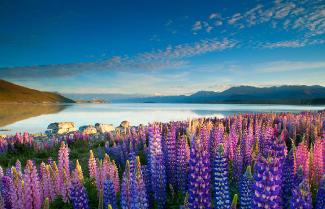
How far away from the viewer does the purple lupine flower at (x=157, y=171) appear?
5.91 meters

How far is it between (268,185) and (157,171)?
3189 mm

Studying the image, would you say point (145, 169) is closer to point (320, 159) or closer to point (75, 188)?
point (75, 188)

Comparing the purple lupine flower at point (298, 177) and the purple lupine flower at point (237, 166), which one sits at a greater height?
the purple lupine flower at point (298, 177)

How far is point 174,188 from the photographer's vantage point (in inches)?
270

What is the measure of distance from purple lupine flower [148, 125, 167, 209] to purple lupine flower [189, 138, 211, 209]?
217cm

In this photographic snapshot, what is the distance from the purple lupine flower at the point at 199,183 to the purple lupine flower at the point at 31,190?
369 centimetres

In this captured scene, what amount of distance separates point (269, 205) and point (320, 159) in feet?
15.1

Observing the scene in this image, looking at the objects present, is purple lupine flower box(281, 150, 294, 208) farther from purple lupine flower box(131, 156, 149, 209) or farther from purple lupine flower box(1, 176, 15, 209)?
purple lupine flower box(1, 176, 15, 209)

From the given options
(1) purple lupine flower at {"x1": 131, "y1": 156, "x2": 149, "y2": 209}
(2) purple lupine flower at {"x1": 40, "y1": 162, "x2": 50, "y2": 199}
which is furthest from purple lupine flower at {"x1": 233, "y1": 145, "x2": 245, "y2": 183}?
(2) purple lupine flower at {"x1": 40, "y1": 162, "x2": 50, "y2": 199}

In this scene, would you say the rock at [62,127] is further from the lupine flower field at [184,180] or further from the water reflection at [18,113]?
the lupine flower field at [184,180]

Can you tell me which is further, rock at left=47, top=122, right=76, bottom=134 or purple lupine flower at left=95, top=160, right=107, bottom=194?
rock at left=47, top=122, right=76, bottom=134

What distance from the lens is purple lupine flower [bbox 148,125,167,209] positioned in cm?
591

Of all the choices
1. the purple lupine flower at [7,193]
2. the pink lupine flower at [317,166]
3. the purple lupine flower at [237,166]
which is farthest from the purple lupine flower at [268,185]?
the purple lupine flower at [7,193]

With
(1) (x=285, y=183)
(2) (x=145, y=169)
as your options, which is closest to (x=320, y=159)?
(1) (x=285, y=183)
